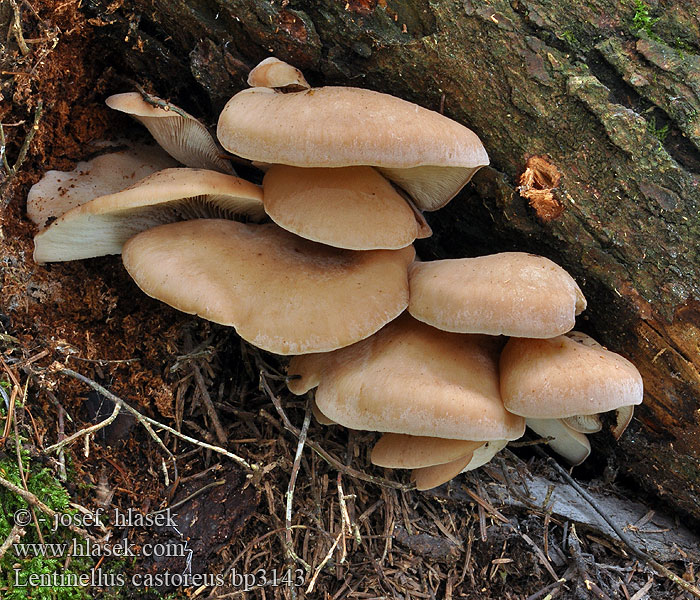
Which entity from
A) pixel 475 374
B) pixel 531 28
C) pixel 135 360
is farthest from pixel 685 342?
pixel 135 360

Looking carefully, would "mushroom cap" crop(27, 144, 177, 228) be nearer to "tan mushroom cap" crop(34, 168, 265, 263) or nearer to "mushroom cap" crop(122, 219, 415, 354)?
"tan mushroom cap" crop(34, 168, 265, 263)

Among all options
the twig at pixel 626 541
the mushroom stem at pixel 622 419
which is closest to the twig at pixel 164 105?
the mushroom stem at pixel 622 419

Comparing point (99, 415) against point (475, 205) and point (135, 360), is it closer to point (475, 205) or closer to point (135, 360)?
point (135, 360)

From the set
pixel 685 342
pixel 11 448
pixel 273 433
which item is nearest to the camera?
pixel 11 448

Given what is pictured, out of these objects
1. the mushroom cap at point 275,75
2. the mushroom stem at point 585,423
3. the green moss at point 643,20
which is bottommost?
the mushroom stem at point 585,423

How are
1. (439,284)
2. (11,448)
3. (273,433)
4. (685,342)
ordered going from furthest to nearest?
1. (273,433)
2. (685,342)
3. (439,284)
4. (11,448)

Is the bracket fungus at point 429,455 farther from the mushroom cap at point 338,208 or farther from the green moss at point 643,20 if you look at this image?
the green moss at point 643,20

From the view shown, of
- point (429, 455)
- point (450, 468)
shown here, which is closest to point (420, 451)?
point (429, 455)
